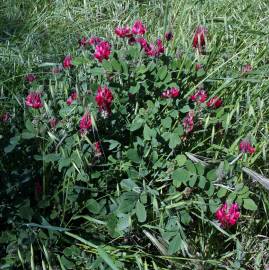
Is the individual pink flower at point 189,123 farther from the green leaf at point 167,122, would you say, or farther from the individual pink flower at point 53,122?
the individual pink flower at point 53,122

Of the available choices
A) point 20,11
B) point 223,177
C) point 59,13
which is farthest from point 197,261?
point 20,11

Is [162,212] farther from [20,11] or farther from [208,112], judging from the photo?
[20,11]

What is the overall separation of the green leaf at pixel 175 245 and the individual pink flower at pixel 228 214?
0.44ft

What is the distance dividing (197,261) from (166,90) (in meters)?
0.57

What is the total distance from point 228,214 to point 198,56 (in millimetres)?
669

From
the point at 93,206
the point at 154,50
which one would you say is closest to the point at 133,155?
the point at 93,206

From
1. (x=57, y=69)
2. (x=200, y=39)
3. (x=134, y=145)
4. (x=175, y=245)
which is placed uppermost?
(x=200, y=39)

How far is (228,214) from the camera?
5.04 feet

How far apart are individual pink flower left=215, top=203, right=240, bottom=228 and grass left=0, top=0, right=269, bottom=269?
7cm

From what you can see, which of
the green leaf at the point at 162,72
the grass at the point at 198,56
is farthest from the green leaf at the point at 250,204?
the green leaf at the point at 162,72

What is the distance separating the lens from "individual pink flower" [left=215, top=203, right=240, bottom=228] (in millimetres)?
1526

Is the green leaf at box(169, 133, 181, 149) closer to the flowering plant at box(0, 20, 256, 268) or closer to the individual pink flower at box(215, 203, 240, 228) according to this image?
the flowering plant at box(0, 20, 256, 268)

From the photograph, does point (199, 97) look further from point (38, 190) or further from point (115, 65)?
point (38, 190)

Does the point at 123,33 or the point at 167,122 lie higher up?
the point at 123,33
